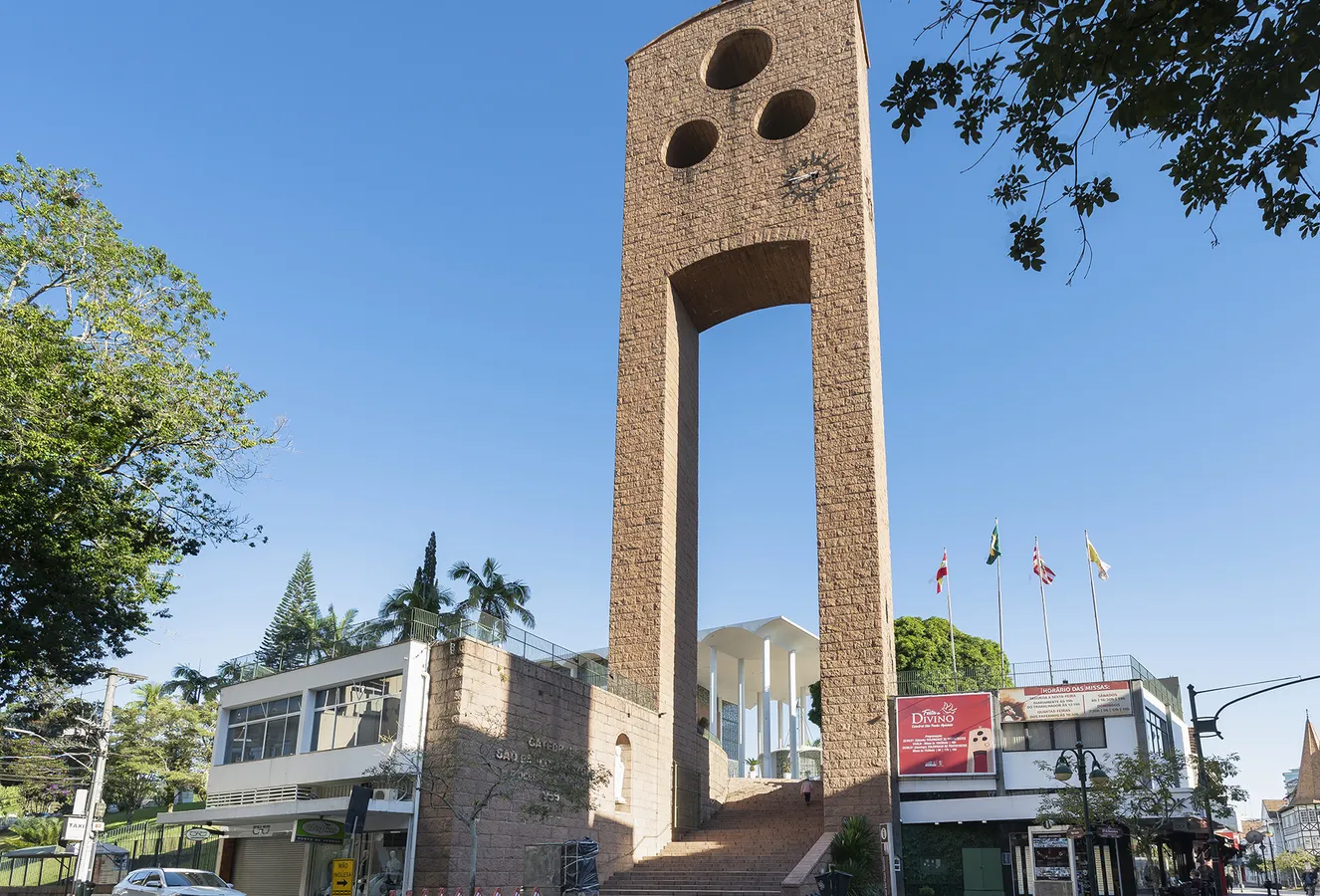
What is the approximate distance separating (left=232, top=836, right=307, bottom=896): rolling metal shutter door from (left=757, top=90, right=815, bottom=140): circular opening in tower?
24.1 metres

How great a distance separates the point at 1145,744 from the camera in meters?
24.6

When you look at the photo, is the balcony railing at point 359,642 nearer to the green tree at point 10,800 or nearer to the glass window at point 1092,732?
the glass window at point 1092,732

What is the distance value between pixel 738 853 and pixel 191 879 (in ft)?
39.8

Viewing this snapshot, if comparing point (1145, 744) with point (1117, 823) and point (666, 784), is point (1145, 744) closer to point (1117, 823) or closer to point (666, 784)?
point (1117, 823)

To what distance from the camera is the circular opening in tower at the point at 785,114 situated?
31938 mm

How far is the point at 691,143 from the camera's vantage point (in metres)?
34.4

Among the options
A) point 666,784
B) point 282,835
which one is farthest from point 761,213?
point 282,835

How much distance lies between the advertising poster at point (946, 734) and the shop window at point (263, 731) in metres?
14.9

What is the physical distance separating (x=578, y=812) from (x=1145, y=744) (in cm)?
1355

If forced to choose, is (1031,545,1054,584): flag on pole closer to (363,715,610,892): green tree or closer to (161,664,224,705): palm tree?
(363,715,610,892): green tree

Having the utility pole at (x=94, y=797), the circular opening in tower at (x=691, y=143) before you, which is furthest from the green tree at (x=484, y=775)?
the circular opening in tower at (x=691, y=143)

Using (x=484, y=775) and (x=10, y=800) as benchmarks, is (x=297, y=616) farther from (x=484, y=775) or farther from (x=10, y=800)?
(x=484, y=775)

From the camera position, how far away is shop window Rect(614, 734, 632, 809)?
25.3m

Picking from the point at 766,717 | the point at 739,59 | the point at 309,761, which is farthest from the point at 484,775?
the point at 739,59
